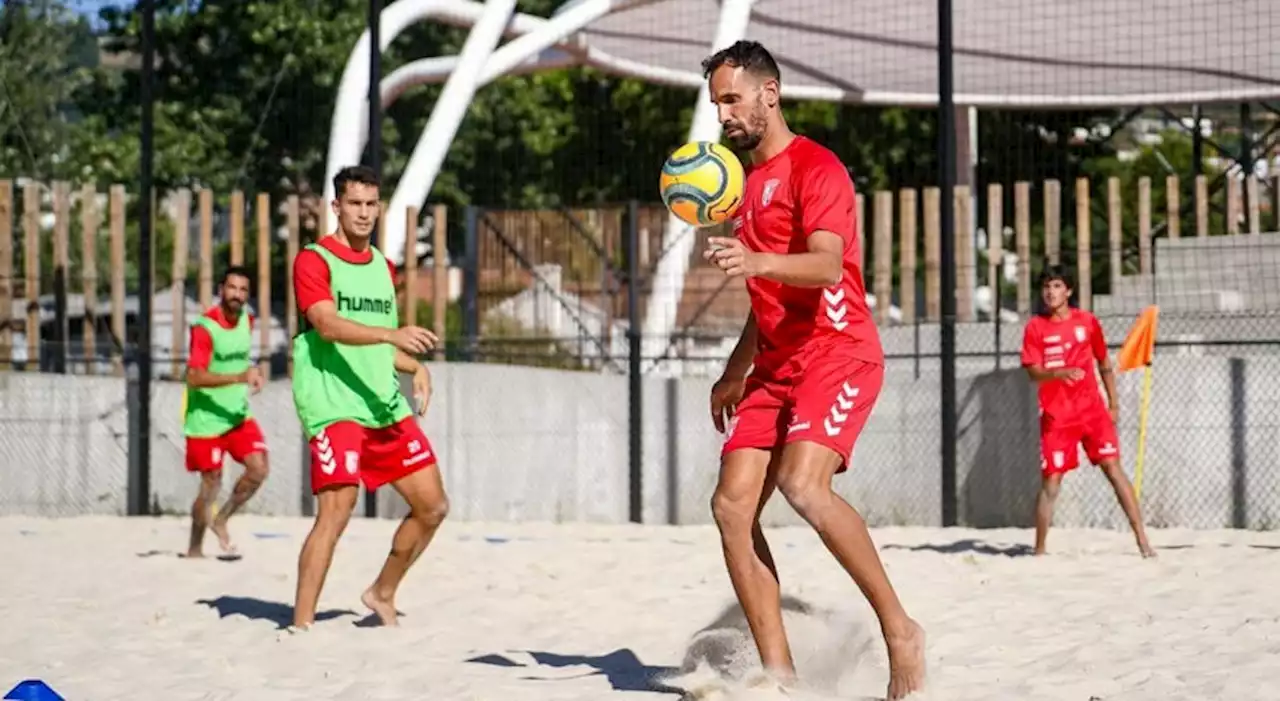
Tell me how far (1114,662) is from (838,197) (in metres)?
2.21

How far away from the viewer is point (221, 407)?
1127 cm

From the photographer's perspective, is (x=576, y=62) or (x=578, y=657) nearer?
(x=578, y=657)

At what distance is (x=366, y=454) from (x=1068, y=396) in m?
4.60

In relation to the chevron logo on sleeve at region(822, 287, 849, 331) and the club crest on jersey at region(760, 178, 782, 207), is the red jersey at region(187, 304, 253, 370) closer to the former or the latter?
the club crest on jersey at region(760, 178, 782, 207)

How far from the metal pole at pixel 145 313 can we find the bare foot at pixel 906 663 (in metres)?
10.2

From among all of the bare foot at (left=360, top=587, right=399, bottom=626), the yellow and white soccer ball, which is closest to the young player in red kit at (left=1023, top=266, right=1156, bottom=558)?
the bare foot at (left=360, top=587, right=399, bottom=626)

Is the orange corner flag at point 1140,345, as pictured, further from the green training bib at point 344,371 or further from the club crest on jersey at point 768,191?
the club crest on jersey at point 768,191

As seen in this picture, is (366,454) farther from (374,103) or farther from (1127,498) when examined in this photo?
(374,103)

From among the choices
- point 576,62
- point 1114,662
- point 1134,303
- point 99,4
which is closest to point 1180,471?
point 1134,303

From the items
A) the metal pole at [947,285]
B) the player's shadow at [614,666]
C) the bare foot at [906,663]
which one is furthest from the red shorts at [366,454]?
the metal pole at [947,285]

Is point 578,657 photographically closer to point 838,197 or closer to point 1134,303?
point 838,197

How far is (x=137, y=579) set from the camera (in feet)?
33.3

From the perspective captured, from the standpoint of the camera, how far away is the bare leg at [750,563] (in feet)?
18.7

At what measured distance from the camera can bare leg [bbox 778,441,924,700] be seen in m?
5.55
